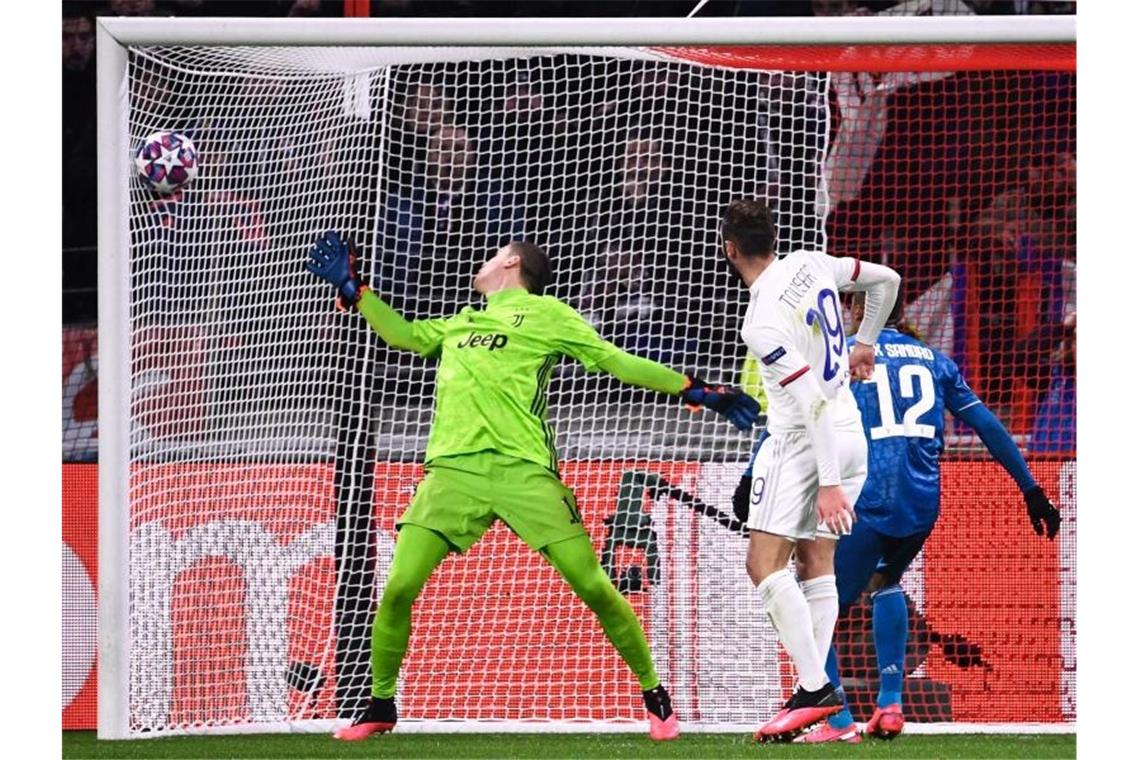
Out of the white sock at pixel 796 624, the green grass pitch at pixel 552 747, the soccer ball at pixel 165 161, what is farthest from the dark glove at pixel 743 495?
the soccer ball at pixel 165 161

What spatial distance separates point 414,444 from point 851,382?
1982 mm

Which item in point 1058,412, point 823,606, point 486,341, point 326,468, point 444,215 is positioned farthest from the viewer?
point 444,215

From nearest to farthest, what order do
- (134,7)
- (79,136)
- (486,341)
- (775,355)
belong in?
1. (775,355)
2. (486,341)
3. (134,7)
4. (79,136)

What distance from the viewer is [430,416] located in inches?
303

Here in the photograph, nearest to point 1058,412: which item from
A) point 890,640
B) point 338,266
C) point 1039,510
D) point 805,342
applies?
point 1039,510

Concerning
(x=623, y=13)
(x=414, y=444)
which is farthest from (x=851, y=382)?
(x=623, y=13)

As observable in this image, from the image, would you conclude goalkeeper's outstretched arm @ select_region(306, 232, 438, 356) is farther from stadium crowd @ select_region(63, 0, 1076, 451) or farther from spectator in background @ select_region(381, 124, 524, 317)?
spectator in background @ select_region(381, 124, 524, 317)

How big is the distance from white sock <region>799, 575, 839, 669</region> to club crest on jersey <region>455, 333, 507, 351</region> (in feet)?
4.28

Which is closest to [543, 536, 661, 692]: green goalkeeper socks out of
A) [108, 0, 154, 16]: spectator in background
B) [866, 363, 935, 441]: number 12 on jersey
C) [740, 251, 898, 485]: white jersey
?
[740, 251, 898, 485]: white jersey

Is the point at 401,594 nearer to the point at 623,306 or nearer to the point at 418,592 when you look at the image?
the point at 418,592

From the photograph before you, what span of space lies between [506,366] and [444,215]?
2.33m

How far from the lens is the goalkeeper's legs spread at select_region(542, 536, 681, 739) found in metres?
5.89

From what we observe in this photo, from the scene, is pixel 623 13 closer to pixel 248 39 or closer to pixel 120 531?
pixel 248 39

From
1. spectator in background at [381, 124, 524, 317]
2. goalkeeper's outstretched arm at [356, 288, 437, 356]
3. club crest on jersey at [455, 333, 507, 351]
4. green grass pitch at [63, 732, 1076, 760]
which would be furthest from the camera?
spectator in background at [381, 124, 524, 317]
